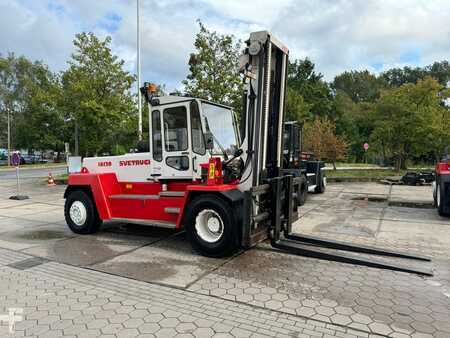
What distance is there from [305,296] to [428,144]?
67.8ft

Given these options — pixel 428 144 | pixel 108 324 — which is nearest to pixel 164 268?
pixel 108 324

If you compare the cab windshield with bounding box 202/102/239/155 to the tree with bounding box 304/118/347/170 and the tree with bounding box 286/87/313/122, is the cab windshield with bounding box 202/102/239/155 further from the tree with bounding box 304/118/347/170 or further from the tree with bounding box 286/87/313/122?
the tree with bounding box 286/87/313/122

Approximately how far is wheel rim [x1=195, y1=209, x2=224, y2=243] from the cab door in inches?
34.7

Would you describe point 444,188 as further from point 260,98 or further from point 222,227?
point 222,227

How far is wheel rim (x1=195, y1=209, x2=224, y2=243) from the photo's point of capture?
223 inches

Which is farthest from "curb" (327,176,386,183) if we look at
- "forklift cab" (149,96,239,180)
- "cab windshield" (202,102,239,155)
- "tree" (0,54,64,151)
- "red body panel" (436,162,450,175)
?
"tree" (0,54,64,151)

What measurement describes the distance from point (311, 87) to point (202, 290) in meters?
44.6

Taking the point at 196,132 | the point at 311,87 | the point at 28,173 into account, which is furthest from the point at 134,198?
the point at 311,87

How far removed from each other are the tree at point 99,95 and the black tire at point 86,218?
11128 mm

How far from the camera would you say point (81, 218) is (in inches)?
296

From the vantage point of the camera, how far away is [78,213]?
24.8 feet

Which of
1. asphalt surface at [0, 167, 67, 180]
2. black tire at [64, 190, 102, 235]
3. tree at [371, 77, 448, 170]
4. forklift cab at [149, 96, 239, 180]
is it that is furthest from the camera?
asphalt surface at [0, 167, 67, 180]

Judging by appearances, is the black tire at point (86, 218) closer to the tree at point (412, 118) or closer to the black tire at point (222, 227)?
the black tire at point (222, 227)

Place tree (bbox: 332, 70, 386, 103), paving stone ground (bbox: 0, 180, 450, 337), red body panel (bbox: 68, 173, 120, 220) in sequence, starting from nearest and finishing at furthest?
paving stone ground (bbox: 0, 180, 450, 337), red body panel (bbox: 68, 173, 120, 220), tree (bbox: 332, 70, 386, 103)
